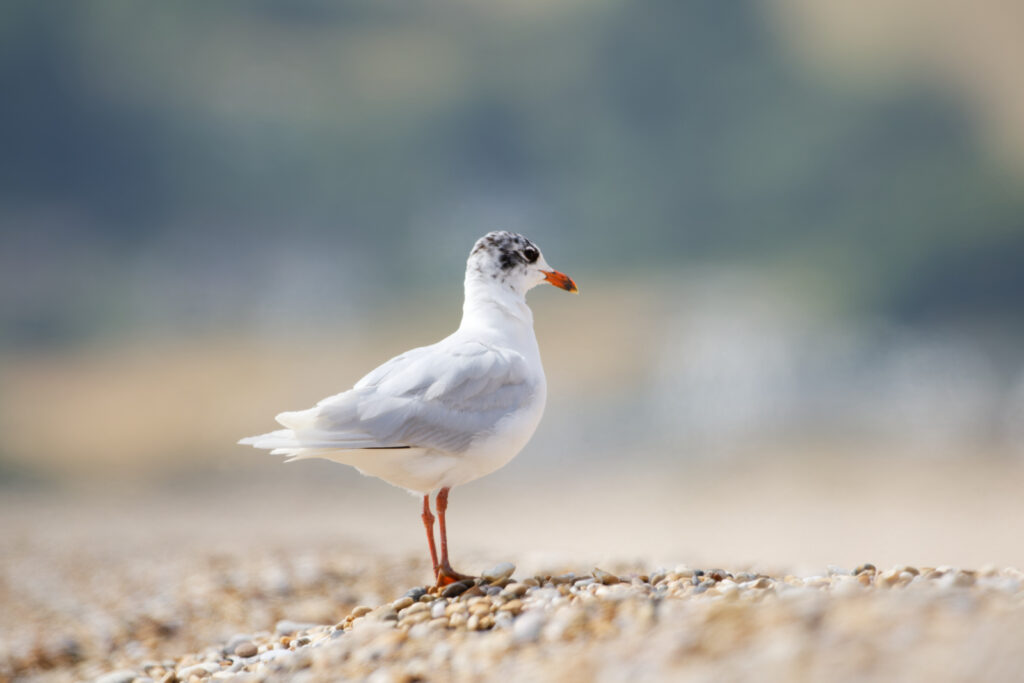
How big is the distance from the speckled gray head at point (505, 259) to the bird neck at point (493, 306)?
0.12 ft

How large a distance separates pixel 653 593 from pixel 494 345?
1.95 m

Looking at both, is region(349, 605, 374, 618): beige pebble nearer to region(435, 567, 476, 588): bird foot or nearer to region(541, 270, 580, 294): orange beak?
region(435, 567, 476, 588): bird foot

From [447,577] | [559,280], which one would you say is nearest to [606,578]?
[447,577]

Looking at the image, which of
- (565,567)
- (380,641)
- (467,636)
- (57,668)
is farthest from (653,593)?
(57,668)

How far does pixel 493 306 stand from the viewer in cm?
678

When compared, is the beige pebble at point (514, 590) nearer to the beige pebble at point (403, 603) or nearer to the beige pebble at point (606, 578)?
the beige pebble at point (606, 578)

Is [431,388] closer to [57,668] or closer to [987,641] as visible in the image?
[987,641]

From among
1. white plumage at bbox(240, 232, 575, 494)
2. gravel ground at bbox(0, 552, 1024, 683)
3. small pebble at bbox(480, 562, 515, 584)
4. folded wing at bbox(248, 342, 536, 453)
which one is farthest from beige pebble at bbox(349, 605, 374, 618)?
folded wing at bbox(248, 342, 536, 453)

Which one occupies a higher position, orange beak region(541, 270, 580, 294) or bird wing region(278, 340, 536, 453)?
orange beak region(541, 270, 580, 294)

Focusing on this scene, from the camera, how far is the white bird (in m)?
5.91

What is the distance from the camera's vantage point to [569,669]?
4.49m

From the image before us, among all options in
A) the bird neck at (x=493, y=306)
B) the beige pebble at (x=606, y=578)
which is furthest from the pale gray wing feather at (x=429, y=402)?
the beige pebble at (x=606, y=578)

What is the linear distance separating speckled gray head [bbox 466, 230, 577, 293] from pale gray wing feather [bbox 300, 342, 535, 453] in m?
0.66

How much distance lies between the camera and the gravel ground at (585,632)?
12.9ft
